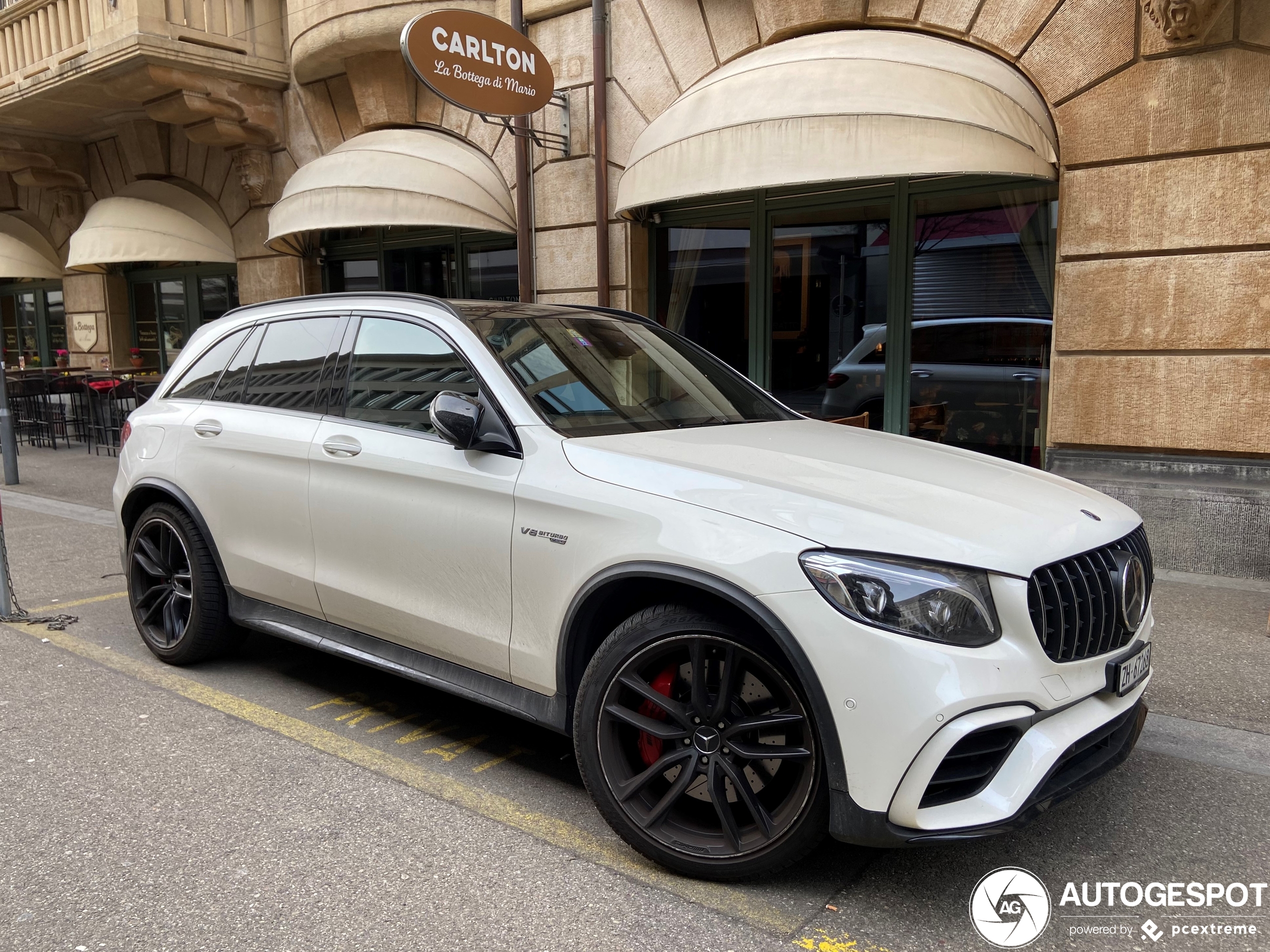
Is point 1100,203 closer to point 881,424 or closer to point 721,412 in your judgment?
point 881,424

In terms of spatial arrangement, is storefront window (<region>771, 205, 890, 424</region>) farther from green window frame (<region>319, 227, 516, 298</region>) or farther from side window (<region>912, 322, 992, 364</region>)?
green window frame (<region>319, 227, 516, 298</region>)

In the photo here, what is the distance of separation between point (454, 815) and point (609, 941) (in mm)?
882

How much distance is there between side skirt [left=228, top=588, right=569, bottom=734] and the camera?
3.20 meters

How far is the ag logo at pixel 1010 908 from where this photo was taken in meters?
2.54

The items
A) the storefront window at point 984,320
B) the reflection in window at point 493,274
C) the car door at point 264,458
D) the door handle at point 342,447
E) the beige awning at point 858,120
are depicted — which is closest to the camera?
the door handle at point 342,447

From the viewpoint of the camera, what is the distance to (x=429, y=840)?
9.95 ft

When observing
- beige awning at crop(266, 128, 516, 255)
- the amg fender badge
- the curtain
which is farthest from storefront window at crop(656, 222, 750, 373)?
the amg fender badge

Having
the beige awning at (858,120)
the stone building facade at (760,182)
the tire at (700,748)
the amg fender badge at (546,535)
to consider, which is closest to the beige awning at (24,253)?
the stone building facade at (760,182)

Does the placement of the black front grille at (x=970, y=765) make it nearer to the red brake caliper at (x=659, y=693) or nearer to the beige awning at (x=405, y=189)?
the red brake caliper at (x=659, y=693)

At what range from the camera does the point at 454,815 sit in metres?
3.20

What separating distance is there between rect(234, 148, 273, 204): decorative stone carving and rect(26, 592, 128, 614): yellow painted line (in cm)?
842

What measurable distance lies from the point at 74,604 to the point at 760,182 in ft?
17.7

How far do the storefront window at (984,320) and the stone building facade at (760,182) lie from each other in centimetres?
12

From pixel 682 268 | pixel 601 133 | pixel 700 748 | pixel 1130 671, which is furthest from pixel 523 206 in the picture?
pixel 1130 671
